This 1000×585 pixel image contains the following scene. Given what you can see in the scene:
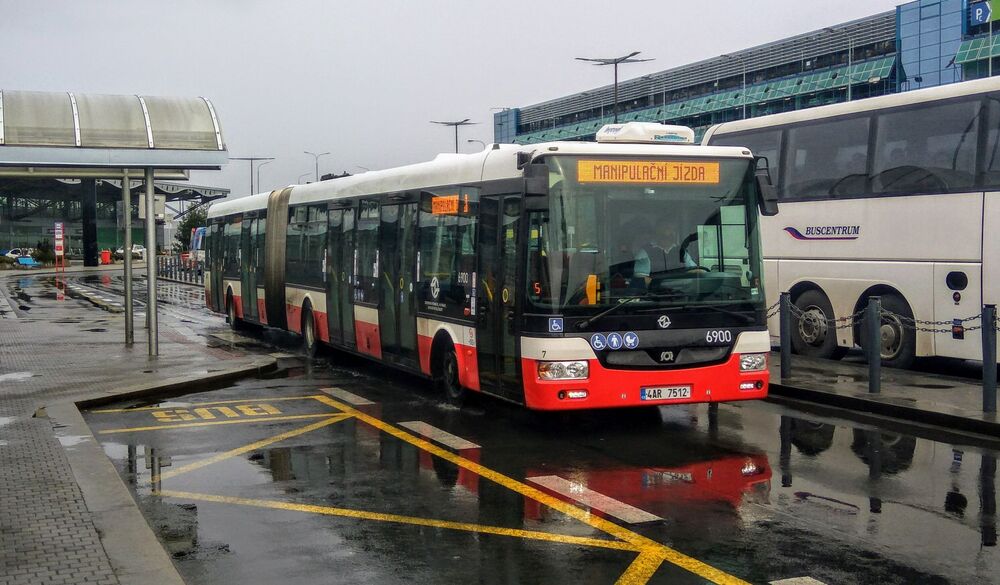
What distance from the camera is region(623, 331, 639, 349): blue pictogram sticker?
10.4 metres

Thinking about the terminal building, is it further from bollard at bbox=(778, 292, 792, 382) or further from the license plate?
the license plate

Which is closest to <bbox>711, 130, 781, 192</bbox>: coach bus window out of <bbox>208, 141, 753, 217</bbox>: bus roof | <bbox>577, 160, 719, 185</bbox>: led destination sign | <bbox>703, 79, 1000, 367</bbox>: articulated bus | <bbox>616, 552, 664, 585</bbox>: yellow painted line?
<bbox>703, 79, 1000, 367</bbox>: articulated bus

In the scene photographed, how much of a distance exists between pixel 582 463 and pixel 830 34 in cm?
6909

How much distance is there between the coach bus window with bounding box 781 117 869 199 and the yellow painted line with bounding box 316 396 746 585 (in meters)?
8.24

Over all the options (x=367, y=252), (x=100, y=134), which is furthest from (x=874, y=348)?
(x=100, y=134)

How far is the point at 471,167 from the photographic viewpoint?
40.7ft

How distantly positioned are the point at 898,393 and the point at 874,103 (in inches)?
189

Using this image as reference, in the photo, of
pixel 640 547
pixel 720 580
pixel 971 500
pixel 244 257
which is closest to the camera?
pixel 720 580

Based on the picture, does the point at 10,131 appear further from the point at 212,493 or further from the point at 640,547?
the point at 640,547

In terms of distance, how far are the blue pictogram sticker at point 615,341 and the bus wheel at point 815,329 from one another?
6948 mm

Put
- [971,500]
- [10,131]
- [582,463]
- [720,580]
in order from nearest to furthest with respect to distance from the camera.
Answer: [720,580] → [971,500] → [582,463] → [10,131]

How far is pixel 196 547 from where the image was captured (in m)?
6.89

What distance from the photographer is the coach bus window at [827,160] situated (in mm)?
15977

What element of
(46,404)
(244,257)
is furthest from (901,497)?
(244,257)
